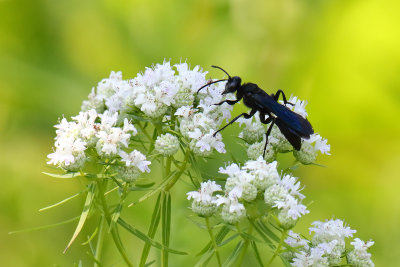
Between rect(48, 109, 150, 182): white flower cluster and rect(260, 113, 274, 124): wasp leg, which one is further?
rect(260, 113, 274, 124): wasp leg

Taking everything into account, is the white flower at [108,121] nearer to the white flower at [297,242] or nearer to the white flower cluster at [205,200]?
the white flower cluster at [205,200]

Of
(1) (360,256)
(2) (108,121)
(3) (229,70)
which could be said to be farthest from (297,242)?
(3) (229,70)

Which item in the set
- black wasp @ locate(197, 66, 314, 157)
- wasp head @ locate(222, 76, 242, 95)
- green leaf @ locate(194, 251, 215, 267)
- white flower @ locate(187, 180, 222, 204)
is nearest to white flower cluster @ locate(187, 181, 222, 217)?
white flower @ locate(187, 180, 222, 204)

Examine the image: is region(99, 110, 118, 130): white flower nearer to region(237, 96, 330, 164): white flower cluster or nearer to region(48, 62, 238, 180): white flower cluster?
region(48, 62, 238, 180): white flower cluster

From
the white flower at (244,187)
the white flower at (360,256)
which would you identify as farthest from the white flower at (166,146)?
the white flower at (360,256)

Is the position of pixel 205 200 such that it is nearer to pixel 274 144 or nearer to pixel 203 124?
pixel 203 124
